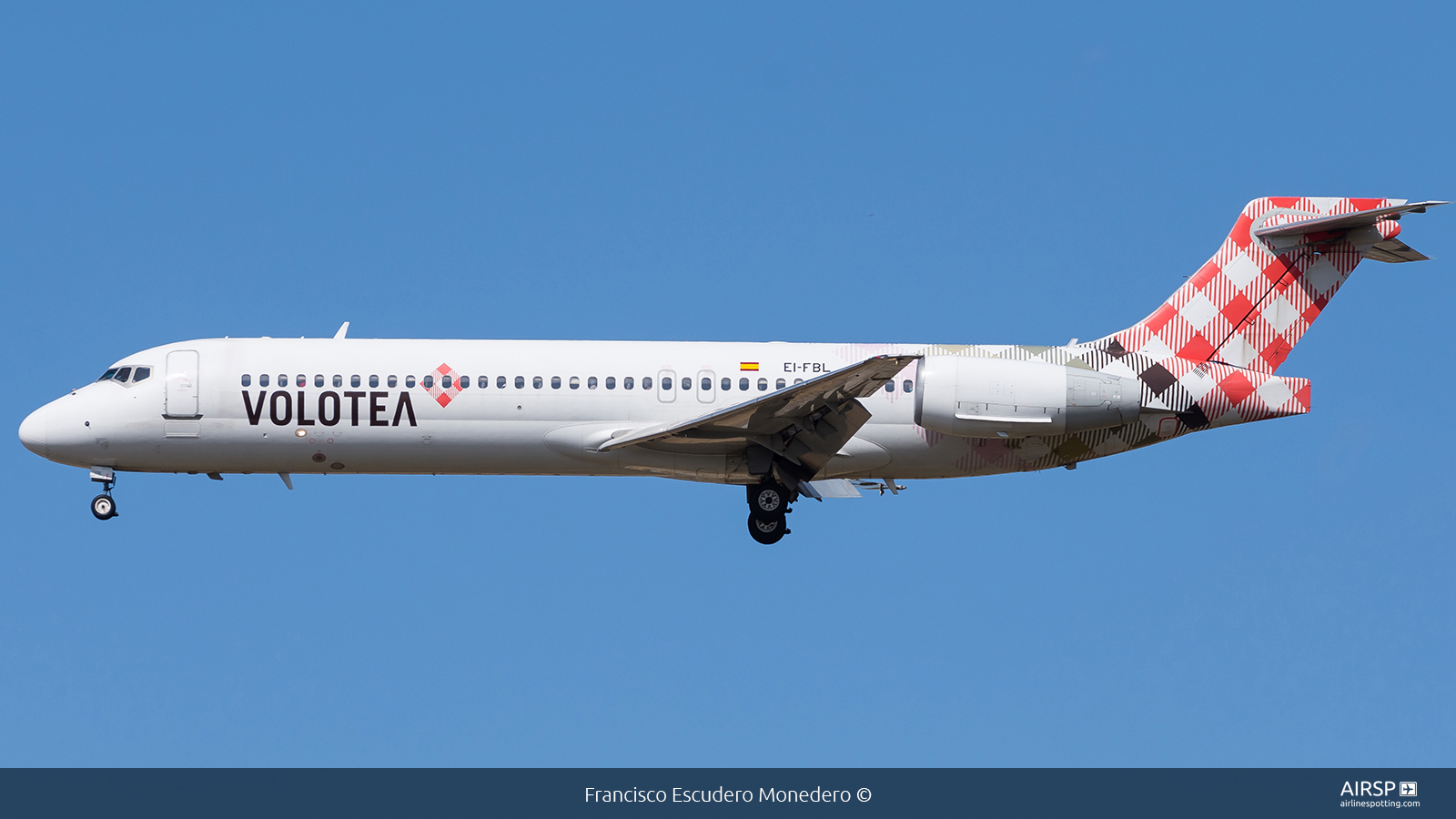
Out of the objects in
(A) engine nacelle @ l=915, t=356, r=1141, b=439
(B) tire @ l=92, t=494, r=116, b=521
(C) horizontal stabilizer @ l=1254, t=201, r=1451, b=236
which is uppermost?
(C) horizontal stabilizer @ l=1254, t=201, r=1451, b=236

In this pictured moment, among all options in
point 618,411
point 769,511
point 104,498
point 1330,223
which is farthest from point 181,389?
point 1330,223

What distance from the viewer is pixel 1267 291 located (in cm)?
3300

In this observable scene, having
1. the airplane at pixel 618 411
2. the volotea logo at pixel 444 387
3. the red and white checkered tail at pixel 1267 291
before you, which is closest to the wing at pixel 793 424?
the airplane at pixel 618 411

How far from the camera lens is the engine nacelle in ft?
97.8

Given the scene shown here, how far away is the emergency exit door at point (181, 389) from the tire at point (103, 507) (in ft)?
6.72

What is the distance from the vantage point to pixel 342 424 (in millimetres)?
30969

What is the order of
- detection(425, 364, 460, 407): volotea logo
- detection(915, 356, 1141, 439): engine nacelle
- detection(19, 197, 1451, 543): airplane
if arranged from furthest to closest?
detection(425, 364, 460, 407): volotea logo < detection(19, 197, 1451, 543): airplane < detection(915, 356, 1141, 439): engine nacelle

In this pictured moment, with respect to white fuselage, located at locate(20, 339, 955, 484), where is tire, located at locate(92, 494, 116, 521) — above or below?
below

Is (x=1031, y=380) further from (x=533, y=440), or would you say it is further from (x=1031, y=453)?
(x=533, y=440)

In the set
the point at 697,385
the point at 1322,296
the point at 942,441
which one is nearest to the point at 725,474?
the point at 697,385

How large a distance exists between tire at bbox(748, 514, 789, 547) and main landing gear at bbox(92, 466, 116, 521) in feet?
38.5

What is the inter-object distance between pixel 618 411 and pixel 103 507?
31.6 feet

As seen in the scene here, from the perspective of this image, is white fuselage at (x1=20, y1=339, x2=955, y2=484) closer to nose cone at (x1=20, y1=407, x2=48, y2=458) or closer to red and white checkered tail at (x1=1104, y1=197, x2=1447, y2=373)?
nose cone at (x1=20, y1=407, x2=48, y2=458)

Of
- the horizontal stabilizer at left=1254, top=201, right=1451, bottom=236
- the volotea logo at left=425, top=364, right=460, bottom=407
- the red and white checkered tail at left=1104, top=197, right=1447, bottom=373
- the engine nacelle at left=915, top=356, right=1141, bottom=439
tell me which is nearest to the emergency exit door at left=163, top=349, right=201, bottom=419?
the volotea logo at left=425, top=364, right=460, bottom=407
